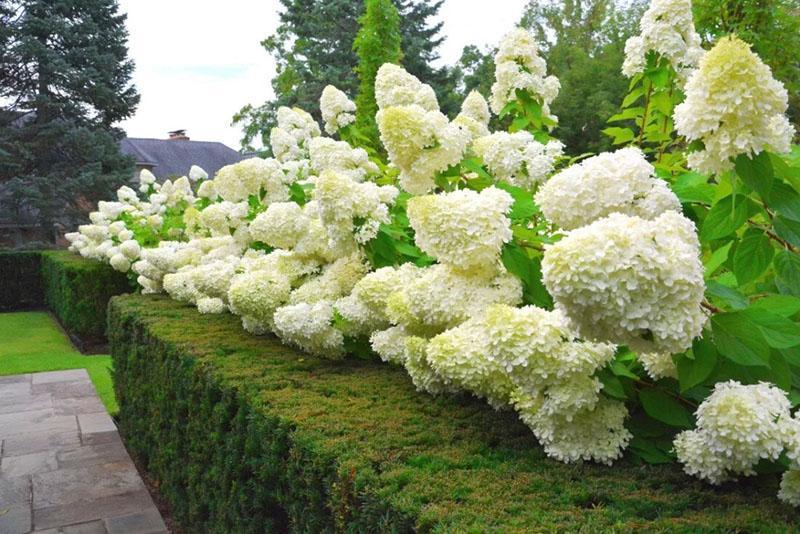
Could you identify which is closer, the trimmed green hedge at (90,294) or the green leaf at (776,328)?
the green leaf at (776,328)

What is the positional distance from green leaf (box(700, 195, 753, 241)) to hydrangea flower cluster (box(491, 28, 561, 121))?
2.39m

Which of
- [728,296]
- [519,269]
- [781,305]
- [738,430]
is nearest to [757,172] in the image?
[728,296]

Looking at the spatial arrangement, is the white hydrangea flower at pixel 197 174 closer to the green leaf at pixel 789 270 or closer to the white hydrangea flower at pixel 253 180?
the white hydrangea flower at pixel 253 180

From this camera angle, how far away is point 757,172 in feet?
4.97

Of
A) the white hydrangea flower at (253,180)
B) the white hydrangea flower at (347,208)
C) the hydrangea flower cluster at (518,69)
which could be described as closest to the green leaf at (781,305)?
the white hydrangea flower at (347,208)

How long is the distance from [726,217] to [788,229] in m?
0.13

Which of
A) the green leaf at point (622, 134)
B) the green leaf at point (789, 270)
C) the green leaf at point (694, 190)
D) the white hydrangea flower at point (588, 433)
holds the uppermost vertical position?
the green leaf at point (622, 134)

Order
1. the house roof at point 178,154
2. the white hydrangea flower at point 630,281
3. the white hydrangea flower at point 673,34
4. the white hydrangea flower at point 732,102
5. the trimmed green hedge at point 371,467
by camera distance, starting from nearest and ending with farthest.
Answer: the white hydrangea flower at point 630,281 → the white hydrangea flower at point 732,102 → the trimmed green hedge at point 371,467 → the white hydrangea flower at point 673,34 → the house roof at point 178,154

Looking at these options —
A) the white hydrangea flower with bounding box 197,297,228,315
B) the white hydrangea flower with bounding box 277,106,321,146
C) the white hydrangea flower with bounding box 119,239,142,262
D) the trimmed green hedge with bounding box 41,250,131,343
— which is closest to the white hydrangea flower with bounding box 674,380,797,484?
the white hydrangea flower with bounding box 197,297,228,315

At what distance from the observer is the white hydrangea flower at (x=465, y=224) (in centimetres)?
194

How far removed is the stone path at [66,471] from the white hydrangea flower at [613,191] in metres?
3.81

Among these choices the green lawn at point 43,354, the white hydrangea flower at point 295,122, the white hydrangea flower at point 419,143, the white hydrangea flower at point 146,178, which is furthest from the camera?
the white hydrangea flower at point 146,178

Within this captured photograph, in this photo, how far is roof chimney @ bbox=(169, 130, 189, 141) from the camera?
40491 millimetres

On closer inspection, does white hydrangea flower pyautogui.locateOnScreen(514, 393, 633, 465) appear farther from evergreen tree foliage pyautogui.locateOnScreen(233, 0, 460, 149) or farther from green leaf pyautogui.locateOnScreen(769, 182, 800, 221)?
evergreen tree foliage pyautogui.locateOnScreen(233, 0, 460, 149)
